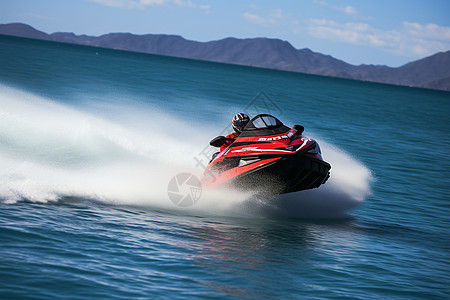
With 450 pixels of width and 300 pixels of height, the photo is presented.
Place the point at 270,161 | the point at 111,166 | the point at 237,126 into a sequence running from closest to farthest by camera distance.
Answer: the point at 270,161
the point at 237,126
the point at 111,166

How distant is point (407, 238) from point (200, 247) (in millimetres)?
4659

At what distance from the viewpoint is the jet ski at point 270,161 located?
9.77m

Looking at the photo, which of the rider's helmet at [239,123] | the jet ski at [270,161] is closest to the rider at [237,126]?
the rider's helmet at [239,123]

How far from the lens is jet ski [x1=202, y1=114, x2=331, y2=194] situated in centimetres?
977

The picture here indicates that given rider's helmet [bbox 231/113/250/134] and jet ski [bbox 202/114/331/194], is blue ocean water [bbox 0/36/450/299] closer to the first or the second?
jet ski [bbox 202/114/331/194]

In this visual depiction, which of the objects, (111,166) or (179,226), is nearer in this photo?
(179,226)

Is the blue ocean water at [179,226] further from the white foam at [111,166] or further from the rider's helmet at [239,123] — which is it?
the rider's helmet at [239,123]

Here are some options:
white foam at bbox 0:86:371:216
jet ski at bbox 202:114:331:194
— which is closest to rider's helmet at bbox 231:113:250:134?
jet ski at bbox 202:114:331:194

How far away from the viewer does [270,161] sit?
9.78 metres

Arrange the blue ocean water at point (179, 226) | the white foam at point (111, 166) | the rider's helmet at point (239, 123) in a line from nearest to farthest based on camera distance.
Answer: the blue ocean water at point (179, 226) < the white foam at point (111, 166) < the rider's helmet at point (239, 123)

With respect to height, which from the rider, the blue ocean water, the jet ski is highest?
the rider

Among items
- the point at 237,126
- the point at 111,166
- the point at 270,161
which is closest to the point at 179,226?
the point at 270,161

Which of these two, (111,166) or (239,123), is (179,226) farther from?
(111,166)

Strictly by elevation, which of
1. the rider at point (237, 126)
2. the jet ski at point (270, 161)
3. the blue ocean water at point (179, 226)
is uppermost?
the rider at point (237, 126)
